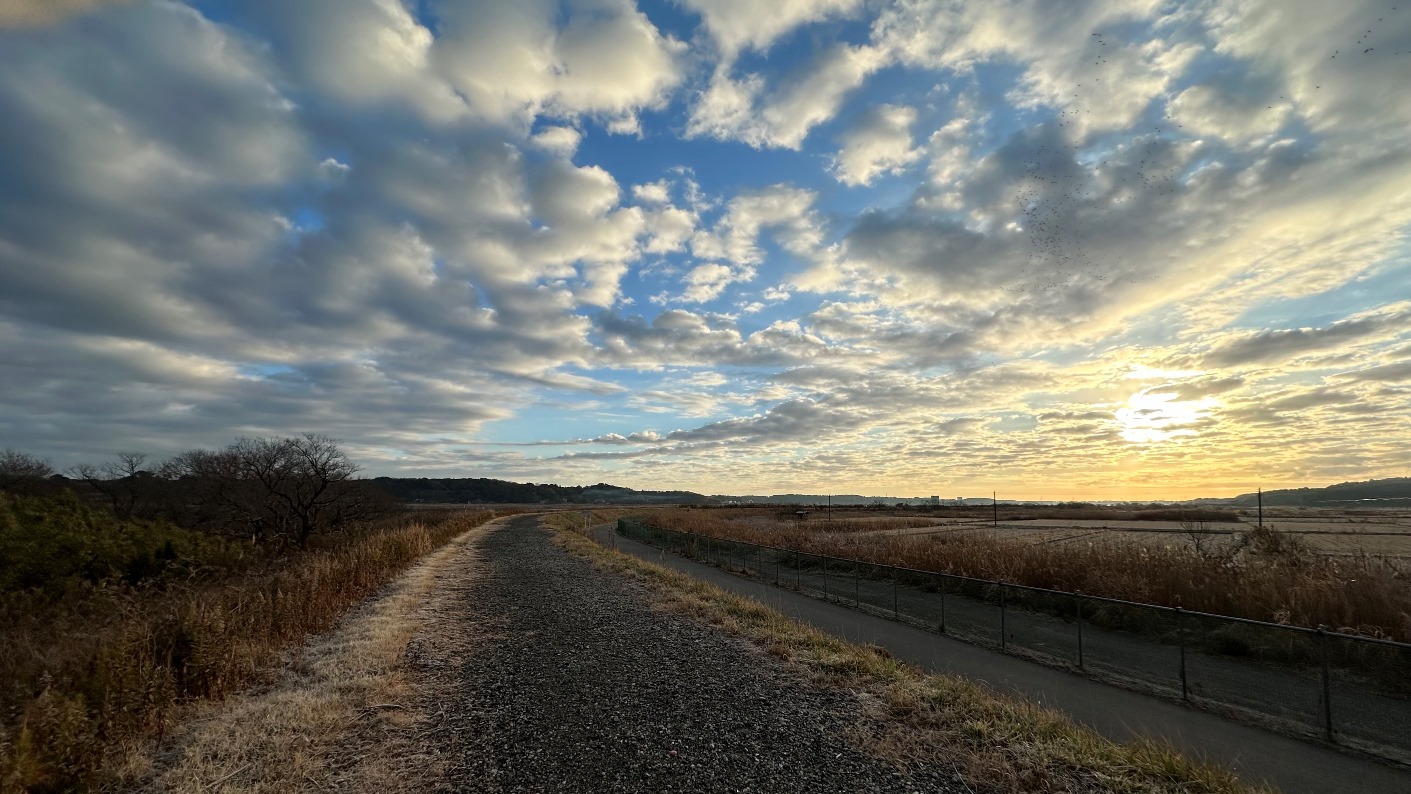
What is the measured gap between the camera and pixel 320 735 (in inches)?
273

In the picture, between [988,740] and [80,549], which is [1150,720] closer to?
[988,740]

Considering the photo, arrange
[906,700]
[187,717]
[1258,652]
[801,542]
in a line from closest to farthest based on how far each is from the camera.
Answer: [187,717]
[906,700]
[1258,652]
[801,542]

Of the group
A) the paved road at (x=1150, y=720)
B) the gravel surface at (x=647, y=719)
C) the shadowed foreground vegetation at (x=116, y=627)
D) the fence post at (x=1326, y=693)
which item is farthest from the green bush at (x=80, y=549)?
the fence post at (x=1326, y=693)

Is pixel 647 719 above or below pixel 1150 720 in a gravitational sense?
above

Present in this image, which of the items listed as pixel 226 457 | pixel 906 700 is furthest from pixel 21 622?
pixel 226 457

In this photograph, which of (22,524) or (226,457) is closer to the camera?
(22,524)

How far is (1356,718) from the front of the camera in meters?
8.05

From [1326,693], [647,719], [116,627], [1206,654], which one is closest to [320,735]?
[647,719]

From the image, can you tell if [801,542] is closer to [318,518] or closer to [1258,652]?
[1258,652]

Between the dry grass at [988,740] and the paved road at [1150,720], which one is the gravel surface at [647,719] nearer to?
the dry grass at [988,740]

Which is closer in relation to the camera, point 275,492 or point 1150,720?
point 1150,720

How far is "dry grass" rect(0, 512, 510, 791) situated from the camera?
18.7ft

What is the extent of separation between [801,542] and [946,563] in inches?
513

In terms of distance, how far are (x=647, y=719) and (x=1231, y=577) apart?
15.4m
